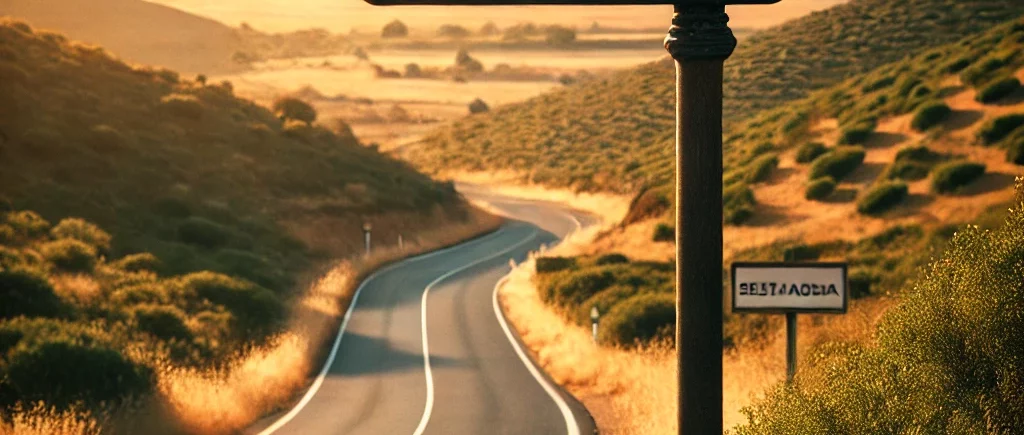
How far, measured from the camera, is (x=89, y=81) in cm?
7400

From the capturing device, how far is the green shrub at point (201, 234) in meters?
50.8

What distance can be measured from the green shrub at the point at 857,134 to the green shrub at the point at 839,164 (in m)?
2.88

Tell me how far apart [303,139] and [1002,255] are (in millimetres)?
75408

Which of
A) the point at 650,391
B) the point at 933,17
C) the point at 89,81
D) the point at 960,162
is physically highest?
the point at 933,17

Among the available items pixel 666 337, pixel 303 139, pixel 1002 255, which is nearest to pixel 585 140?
pixel 303 139

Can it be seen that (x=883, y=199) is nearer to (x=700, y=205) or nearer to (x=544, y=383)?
(x=544, y=383)

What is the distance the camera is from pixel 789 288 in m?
13.1

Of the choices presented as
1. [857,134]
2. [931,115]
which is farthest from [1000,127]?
[857,134]

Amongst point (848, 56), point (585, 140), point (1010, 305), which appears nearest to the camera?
point (1010, 305)

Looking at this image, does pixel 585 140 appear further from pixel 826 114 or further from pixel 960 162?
pixel 960 162

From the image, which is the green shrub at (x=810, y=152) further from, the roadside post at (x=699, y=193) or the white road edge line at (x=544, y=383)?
the roadside post at (x=699, y=193)

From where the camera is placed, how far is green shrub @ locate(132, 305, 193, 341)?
2908 centimetres

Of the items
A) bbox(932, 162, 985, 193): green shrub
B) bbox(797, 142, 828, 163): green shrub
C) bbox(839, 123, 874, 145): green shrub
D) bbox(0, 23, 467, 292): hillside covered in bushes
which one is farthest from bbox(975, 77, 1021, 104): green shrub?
bbox(0, 23, 467, 292): hillside covered in bushes

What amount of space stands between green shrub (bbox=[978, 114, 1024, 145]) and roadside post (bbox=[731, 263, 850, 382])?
4410 centimetres
